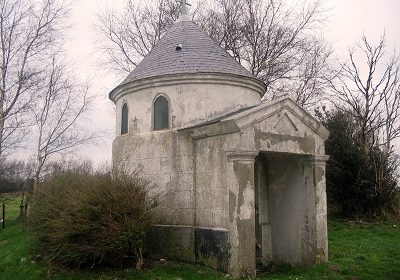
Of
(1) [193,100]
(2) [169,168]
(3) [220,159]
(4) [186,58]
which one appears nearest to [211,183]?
(3) [220,159]

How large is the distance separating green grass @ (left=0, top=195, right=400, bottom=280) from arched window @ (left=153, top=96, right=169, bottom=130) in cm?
346

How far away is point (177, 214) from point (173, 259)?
1067 mm

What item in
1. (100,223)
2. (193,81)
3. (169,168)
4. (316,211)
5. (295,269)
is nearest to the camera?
(100,223)

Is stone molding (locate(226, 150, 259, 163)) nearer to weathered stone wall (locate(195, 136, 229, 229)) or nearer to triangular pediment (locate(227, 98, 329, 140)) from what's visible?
weathered stone wall (locate(195, 136, 229, 229))

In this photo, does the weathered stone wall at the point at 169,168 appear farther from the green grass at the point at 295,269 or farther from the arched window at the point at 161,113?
the green grass at the point at 295,269

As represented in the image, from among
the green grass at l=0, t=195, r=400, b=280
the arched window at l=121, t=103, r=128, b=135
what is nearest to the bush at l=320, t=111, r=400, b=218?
the green grass at l=0, t=195, r=400, b=280

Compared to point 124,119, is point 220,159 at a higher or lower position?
lower

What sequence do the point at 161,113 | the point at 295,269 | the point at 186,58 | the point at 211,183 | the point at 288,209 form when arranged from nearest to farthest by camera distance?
the point at 211,183 < the point at 295,269 < the point at 288,209 < the point at 161,113 < the point at 186,58

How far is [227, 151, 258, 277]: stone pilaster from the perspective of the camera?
8.38 metres

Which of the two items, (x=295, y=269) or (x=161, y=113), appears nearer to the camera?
(x=295, y=269)

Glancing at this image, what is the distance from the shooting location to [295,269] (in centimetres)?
→ 983

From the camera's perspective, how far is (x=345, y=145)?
680 inches

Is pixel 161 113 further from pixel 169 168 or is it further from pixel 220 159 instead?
pixel 220 159

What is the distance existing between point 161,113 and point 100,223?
338cm
